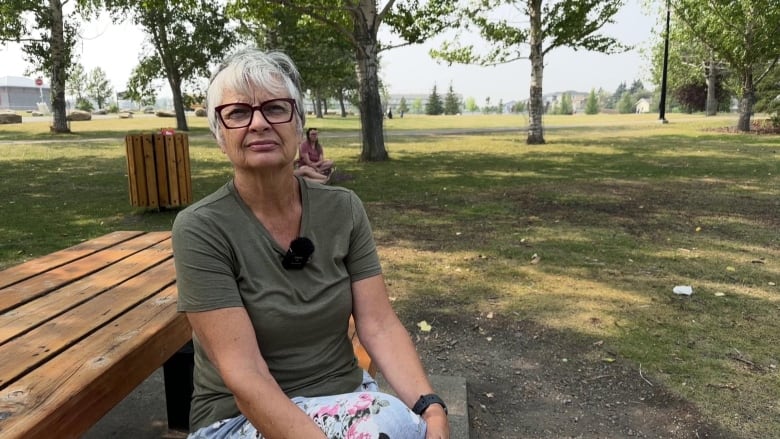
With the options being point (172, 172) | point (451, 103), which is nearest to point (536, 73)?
point (172, 172)

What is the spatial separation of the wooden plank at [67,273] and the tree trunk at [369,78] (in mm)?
11344

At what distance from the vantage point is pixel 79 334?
73.6 inches

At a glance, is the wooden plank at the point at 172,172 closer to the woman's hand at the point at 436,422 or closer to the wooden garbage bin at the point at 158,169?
the wooden garbage bin at the point at 158,169

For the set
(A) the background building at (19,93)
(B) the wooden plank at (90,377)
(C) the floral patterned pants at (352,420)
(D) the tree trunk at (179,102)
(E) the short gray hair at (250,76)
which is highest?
(A) the background building at (19,93)

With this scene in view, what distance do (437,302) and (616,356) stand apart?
4.62 ft

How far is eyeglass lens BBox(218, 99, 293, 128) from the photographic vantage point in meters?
1.71

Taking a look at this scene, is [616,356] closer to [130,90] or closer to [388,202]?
[388,202]

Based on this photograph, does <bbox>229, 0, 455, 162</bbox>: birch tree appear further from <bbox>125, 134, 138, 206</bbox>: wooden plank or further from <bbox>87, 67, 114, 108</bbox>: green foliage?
<bbox>87, 67, 114, 108</bbox>: green foliage

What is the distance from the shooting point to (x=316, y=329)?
1749 mm

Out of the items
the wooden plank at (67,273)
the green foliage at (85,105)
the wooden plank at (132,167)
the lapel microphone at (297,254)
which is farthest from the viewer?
the green foliage at (85,105)

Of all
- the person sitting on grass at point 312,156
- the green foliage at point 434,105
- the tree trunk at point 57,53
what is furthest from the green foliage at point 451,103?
the person sitting on grass at point 312,156

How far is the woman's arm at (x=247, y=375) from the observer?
1.54 meters

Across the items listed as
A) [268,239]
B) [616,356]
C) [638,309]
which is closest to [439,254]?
[638,309]

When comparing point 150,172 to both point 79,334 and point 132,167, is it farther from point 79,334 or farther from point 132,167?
point 79,334
